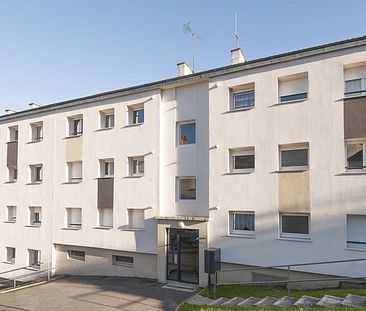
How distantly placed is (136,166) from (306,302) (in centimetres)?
950

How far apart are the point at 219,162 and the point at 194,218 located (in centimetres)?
242

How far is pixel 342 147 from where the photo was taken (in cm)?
1117

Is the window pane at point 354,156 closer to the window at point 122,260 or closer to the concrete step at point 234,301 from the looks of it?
the concrete step at point 234,301

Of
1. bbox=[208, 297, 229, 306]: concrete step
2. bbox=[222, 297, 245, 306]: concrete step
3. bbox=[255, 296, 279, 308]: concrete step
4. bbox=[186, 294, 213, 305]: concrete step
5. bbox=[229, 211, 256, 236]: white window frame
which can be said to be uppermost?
bbox=[229, 211, 256, 236]: white window frame

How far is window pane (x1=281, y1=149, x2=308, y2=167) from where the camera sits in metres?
12.0

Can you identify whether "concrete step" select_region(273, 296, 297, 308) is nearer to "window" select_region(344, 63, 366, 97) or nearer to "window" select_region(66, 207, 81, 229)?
"window" select_region(344, 63, 366, 97)

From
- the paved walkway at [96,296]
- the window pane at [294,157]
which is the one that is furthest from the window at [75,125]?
the window pane at [294,157]

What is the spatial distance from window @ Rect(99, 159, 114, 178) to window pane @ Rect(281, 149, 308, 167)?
8.40 m

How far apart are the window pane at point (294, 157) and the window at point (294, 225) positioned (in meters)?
1.79

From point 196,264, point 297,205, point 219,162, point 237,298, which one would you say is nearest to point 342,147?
point 297,205

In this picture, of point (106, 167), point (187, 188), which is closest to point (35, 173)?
point (106, 167)

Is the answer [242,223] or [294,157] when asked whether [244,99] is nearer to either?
Result: [294,157]

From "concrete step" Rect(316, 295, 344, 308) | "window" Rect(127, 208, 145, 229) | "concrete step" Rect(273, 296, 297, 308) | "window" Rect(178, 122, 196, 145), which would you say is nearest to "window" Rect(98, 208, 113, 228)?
"window" Rect(127, 208, 145, 229)

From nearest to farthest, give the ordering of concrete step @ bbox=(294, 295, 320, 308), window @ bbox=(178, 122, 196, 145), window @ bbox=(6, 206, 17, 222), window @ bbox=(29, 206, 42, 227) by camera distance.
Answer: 1. concrete step @ bbox=(294, 295, 320, 308)
2. window @ bbox=(178, 122, 196, 145)
3. window @ bbox=(29, 206, 42, 227)
4. window @ bbox=(6, 206, 17, 222)
